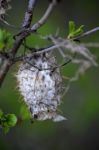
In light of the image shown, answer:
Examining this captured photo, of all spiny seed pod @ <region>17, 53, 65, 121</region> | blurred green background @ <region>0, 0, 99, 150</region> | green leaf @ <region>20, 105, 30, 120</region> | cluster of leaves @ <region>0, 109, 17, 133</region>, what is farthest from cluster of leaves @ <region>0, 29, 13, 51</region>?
blurred green background @ <region>0, 0, 99, 150</region>

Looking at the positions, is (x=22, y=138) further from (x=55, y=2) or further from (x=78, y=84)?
(x=55, y=2)

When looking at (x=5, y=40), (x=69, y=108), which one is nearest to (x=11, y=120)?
(x=5, y=40)

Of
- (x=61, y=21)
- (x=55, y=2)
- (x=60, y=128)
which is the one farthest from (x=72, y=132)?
(x=55, y=2)

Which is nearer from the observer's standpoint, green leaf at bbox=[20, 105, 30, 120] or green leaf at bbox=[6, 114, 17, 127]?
green leaf at bbox=[6, 114, 17, 127]

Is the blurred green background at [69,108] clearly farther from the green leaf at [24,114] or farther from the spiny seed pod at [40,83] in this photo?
the spiny seed pod at [40,83]

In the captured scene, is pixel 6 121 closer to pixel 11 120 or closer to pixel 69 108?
pixel 11 120

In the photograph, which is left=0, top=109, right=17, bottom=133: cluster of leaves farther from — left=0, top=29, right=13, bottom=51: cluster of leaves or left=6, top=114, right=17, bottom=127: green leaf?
left=0, top=29, right=13, bottom=51: cluster of leaves
